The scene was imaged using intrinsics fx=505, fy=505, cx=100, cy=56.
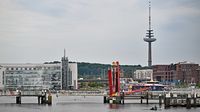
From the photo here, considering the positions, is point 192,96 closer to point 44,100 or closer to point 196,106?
point 196,106

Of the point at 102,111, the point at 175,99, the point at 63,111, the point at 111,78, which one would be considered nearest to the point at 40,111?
the point at 63,111

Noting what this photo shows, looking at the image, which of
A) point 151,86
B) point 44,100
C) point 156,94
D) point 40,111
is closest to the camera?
point 40,111

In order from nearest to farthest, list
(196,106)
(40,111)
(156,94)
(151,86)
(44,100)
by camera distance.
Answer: (40,111) < (196,106) < (44,100) < (156,94) < (151,86)

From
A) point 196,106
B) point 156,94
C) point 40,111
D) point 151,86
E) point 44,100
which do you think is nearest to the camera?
point 40,111

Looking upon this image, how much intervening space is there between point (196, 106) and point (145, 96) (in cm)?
1794

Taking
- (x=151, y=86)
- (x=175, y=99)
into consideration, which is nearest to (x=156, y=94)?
(x=175, y=99)

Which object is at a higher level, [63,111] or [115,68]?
[115,68]

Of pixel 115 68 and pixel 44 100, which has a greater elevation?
pixel 115 68

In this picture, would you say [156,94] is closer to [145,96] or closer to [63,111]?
[145,96]

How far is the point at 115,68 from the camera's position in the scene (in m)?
110

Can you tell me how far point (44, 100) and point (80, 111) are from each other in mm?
27030

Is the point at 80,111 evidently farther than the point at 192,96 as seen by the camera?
No

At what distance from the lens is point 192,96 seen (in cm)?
8931

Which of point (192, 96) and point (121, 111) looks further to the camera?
point (192, 96)
